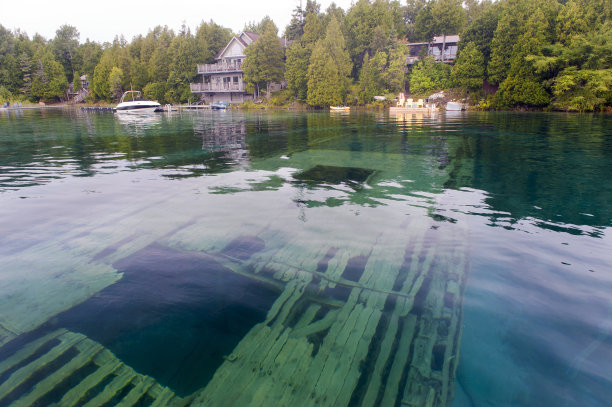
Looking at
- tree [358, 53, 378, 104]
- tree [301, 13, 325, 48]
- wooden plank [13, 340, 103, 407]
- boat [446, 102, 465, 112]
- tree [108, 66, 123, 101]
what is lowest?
wooden plank [13, 340, 103, 407]

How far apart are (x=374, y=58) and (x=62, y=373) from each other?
151ft

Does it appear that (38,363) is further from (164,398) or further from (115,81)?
(115,81)

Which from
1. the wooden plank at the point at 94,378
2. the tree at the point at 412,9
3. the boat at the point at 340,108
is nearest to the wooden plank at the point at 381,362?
the wooden plank at the point at 94,378

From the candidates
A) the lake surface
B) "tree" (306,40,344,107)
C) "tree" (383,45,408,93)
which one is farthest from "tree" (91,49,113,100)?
the lake surface

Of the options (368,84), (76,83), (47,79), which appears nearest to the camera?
(368,84)

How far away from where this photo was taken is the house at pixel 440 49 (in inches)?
1863

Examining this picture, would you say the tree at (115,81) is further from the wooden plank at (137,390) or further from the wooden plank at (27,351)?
the wooden plank at (137,390)

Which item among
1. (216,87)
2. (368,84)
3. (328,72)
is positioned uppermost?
(328,72)

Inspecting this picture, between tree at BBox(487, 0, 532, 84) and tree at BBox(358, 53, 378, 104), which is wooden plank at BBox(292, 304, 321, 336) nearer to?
tree at BBox(487, 0, 532, 84)

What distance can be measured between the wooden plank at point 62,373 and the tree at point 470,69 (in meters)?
41.5

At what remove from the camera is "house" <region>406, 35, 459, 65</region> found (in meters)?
47.3

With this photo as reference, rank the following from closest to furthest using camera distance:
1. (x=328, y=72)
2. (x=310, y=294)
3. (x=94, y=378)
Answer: (x=94, y=378) < (x=310, y=294) < (x=328, y=72)

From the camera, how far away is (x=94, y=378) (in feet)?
7.09

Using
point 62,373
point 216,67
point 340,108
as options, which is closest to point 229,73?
point 216,67
